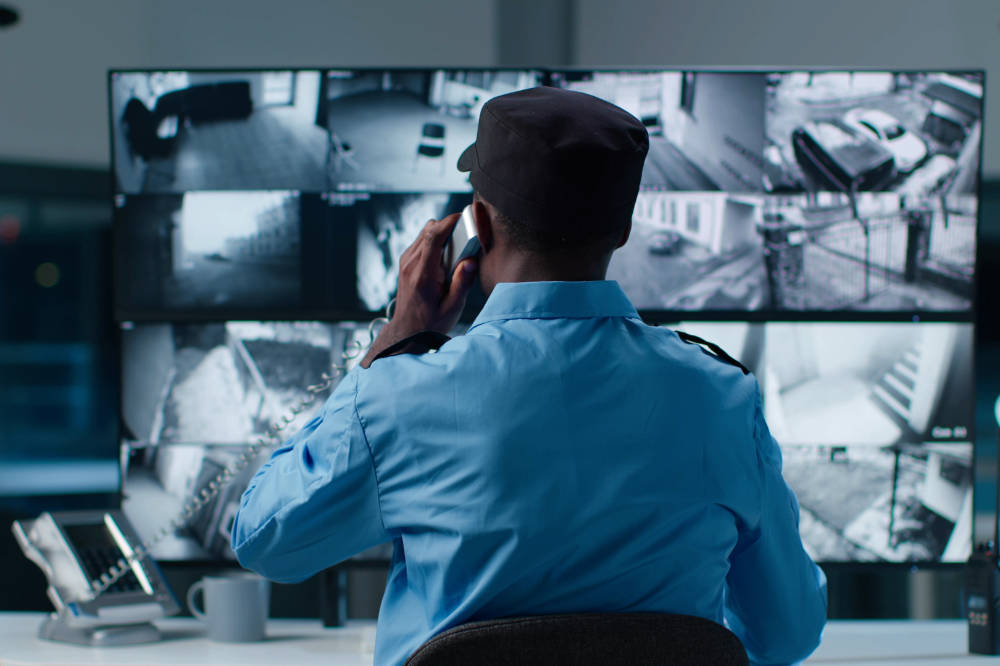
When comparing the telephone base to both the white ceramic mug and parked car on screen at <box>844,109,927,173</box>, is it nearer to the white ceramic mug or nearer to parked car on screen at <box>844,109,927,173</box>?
the white ceramic mug

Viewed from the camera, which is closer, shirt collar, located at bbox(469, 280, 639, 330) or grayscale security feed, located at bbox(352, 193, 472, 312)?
shirt collar, located at bbox(469, 280, 639, 330)

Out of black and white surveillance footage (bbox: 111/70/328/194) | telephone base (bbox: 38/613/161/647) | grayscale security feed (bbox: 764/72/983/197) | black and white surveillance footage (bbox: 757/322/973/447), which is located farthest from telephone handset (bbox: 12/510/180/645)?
grayscale security feed (bbox: 764/72/983/197)

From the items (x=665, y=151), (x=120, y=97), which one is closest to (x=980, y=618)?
(x=665, y=151)

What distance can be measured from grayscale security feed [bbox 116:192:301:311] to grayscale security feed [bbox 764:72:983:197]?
1.04 metres

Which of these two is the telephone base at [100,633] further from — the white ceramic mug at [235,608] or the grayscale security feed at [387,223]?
the grayscale security feed at [387,223]

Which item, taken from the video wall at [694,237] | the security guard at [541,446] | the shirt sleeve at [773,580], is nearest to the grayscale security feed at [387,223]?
the video wall at [694,237]

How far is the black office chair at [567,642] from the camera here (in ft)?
2.93

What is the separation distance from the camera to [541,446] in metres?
0.96

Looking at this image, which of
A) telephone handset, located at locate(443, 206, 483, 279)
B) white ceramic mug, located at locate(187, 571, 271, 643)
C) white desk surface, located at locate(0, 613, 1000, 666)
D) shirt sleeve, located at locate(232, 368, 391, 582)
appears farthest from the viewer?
white ceramic mug, located at locate(187, 571, 271, 643)

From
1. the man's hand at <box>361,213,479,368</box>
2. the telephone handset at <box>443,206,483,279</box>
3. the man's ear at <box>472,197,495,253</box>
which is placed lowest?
the man's hand at <box>361,213,479,368</box>

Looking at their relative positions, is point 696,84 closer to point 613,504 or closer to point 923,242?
point 923,242

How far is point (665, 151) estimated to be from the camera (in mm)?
1905

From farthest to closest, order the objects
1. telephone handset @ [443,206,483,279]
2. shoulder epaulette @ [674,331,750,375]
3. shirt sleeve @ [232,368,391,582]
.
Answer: telephone handset @ [443,206,483,279] → shoulder epaulette @ [674,331,750,375] → shirt sleeve @ [232,368,391,582]

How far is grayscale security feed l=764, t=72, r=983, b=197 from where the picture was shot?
1896mm
